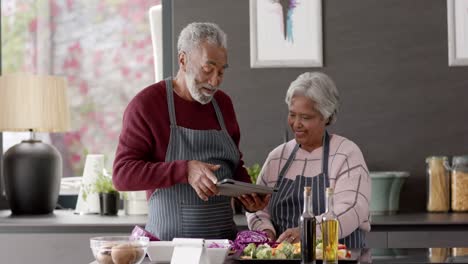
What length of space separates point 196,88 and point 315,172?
70 centimetres

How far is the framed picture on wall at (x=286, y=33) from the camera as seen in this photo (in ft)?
16.5

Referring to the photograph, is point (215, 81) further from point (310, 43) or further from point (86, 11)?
point (86, 11)

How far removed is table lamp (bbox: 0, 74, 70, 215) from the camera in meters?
5.05

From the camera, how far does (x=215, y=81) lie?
3502 mm

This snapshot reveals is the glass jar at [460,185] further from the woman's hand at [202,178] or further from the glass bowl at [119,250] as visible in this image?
the glass bowl at [119,250]

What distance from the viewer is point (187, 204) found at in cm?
349

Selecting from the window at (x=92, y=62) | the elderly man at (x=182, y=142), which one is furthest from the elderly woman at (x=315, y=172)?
the window at (x=92, y=62)

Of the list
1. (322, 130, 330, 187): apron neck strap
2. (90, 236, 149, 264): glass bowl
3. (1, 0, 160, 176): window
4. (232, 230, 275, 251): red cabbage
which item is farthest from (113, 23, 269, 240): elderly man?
(1, 0, 160, 176): window

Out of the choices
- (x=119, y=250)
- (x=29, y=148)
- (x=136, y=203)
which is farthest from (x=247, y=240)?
(x=29, y=148)

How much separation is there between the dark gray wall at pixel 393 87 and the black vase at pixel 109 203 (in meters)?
0.75

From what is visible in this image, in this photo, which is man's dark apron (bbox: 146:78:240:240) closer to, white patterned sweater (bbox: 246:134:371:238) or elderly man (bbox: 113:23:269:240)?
elderly man (bbox: 113:23:269:240)

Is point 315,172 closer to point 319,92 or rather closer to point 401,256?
point 319,92

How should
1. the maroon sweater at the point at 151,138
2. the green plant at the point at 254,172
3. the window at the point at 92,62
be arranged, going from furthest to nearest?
the window at the point at 92,62, the green plant at the point at 254,172, the maroon sweater at the point at 151,138

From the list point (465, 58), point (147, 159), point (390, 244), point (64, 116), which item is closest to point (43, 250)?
point (64, 116)
